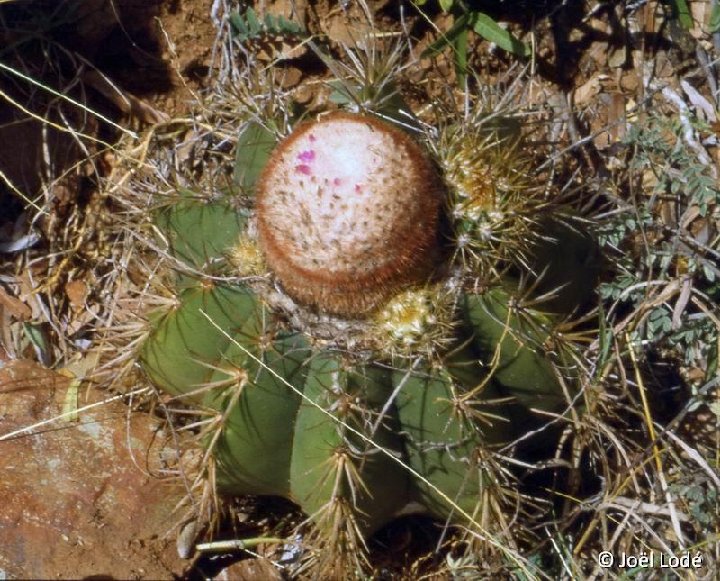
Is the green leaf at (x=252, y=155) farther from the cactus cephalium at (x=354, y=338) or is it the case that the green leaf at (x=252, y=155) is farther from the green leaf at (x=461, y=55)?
the green leaf at (x=461, y=55)

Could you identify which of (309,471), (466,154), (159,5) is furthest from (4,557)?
(159,5)

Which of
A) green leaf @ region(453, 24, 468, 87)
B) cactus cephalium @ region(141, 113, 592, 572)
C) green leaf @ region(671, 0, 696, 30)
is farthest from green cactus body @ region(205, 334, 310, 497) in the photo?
green leaf @ region(671, 0, 696, 30)

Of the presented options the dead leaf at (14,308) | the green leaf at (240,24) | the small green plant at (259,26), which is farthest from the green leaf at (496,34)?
the dead leaf at (14,308)

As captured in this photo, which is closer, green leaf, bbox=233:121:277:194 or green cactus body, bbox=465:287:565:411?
green cactus body, bbox=465:287:565:411

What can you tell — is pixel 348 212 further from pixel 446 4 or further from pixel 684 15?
pixel 684 15

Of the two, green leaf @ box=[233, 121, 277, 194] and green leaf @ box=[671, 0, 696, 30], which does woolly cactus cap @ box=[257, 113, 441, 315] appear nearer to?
green leaf @ box=[233, 121, 277, 194]

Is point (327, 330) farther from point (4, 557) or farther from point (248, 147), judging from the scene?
point (4, 557)

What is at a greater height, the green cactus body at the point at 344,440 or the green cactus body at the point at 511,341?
the green cactus body at the point at 511,341
